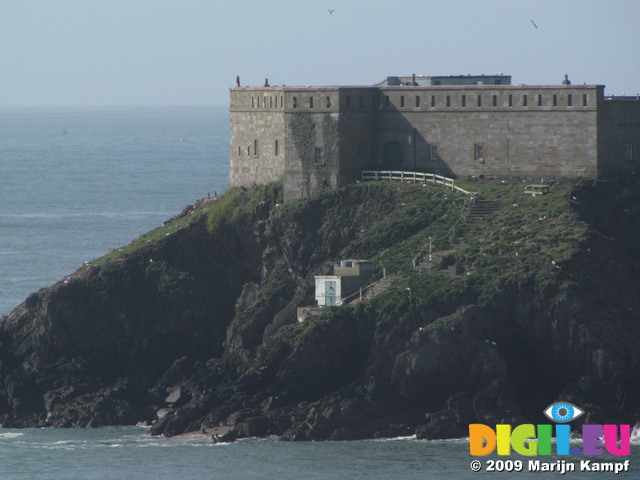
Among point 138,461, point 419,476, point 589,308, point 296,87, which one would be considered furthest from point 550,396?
point 296,87

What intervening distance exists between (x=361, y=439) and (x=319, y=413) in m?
2.51

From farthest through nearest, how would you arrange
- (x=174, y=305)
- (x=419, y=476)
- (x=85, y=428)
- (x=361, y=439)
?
(x=174, y=305) → (x=85, y=428) → (x=361, y=439) → (x=419, y=476)

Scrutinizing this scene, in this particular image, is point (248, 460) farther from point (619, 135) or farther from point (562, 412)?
point (619, 135)

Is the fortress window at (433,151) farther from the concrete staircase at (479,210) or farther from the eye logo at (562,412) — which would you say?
the eye logo at (562,412)

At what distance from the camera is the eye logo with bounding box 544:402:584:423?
9438 cm

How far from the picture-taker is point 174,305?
365ft

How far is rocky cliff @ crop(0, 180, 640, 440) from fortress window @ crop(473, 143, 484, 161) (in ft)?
6.78

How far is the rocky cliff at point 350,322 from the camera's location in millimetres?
96562

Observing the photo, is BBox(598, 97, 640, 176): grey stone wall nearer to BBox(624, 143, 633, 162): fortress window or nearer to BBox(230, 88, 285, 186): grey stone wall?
BBox(624, 143, 633, 162): fortress window

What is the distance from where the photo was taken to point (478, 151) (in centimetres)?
11569

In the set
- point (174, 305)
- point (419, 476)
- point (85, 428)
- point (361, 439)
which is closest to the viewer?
point (419, 476)

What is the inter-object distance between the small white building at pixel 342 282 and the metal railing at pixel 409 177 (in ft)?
30.7

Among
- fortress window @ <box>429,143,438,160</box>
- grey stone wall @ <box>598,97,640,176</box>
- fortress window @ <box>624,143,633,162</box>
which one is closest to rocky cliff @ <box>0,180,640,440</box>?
grey stone wall @ <box>598,97,640,176</box>

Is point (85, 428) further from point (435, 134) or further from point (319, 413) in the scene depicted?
point (435, 134)
